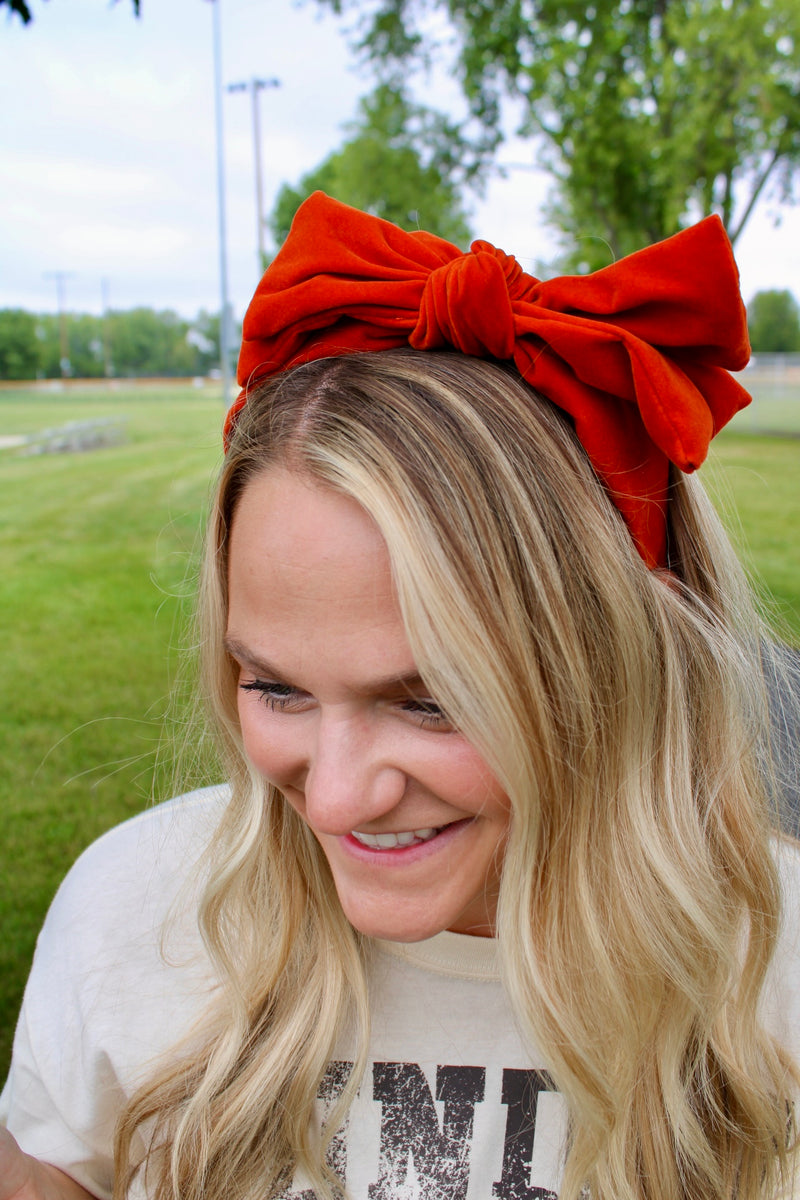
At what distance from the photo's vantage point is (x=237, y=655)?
4.18 ft

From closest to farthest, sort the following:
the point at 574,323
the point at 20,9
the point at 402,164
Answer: the point at 574,323 < the point at 20,9 < the point at 402,164

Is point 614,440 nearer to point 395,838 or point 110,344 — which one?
point 395,838

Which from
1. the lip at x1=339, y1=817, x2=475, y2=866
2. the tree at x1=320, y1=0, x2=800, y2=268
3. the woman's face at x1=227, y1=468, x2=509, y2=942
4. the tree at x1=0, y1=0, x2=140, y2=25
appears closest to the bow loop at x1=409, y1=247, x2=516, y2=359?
the woman's face at x1=227, y1=468, x2=509, y2=942

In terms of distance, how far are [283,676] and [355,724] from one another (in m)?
0.12

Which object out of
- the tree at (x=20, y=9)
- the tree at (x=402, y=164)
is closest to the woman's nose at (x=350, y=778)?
the tree at (x=20, y=9)

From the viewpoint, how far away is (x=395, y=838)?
1203mm

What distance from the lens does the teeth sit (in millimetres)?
1202

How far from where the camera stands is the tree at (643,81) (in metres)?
10.3

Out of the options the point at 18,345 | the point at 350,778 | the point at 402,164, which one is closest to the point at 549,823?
the point at 350,778

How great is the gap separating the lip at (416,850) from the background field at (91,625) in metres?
0.65

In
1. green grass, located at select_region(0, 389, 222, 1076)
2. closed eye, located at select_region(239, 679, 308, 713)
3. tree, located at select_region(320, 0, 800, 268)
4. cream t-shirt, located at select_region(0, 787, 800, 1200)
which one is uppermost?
tree, located at select_region(320, 0, 800, 268)

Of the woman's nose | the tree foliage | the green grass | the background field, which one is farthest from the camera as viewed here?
the tree foliage

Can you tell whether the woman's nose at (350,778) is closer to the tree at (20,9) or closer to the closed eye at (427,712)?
the closed eye at (427,712)

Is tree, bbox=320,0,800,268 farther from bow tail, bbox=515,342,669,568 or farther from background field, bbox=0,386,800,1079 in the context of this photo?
bow tail, bbox=515,342,669,568
